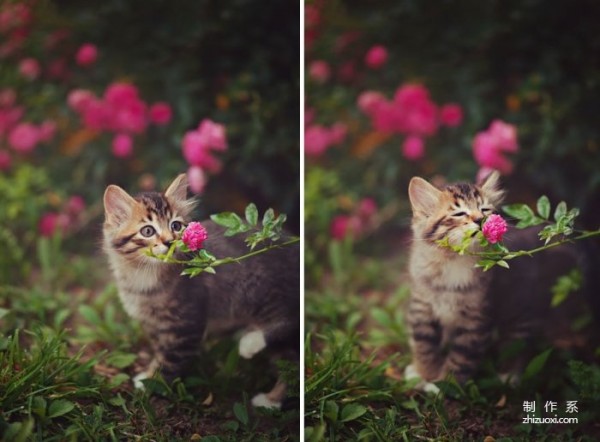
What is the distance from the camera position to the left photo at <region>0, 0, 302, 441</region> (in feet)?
9.14

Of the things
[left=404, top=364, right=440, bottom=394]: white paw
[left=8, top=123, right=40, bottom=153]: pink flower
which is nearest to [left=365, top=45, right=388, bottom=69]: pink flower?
[left=404, top=364, right=440, bottom=394]: white paw

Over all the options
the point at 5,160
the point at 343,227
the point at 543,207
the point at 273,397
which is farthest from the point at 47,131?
the point at 543,207

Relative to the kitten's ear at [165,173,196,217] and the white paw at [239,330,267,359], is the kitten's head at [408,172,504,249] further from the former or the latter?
the kitten's ear at [165,173,196,217]

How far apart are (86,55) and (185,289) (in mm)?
953

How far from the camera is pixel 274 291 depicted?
9.37ft

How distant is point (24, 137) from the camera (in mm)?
2910

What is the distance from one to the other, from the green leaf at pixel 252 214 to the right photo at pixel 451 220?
0.28 m

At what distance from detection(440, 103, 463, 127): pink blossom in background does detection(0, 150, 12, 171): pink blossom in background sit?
167cm

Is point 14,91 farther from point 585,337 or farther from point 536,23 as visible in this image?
point 585,337

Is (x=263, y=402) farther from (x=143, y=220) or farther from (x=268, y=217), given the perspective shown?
(x=143, y=220)

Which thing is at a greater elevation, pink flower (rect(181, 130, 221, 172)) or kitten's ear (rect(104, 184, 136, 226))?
pink flower (rect(181, 130, 221, 172))

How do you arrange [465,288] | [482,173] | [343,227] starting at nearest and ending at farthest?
1. [465,288]
2. [482,173]
3. [343,227]

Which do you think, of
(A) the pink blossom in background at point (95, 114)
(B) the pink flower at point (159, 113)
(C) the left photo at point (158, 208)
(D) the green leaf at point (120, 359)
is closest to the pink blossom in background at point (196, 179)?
(C) the left photo at point (158, 208)

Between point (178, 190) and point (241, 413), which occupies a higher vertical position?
point (178, 190)
